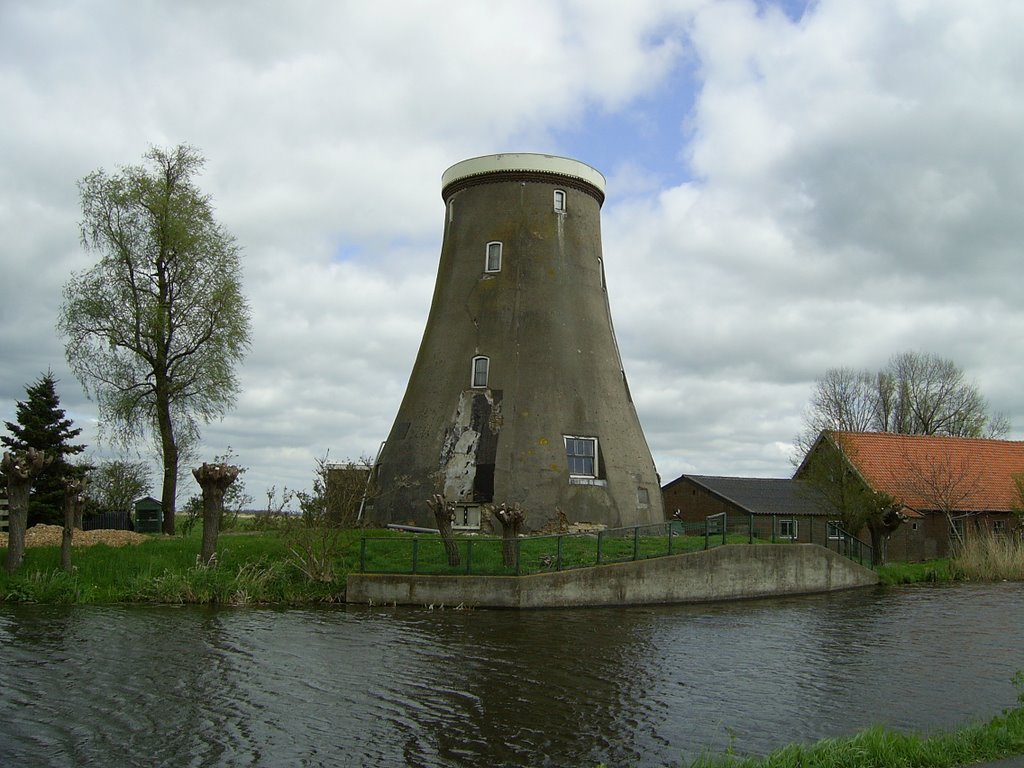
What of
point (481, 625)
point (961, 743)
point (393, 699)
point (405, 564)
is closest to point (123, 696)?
point (393, 699)

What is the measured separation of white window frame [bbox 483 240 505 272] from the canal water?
11.8 meters

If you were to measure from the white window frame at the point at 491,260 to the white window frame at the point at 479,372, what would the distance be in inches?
107

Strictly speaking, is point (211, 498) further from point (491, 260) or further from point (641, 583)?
point (491, 260)

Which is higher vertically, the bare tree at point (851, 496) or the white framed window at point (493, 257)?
the white framed window at point (493, 257)

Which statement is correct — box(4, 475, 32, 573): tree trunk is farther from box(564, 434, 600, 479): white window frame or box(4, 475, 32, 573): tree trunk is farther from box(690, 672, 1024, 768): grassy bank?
box(690, 672, 1024, 768): grassy bank

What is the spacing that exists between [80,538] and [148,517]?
7767mm

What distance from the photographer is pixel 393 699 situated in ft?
33.3

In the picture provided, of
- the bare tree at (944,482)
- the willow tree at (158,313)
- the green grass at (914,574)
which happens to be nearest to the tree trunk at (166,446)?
the willow tree at (158,313)

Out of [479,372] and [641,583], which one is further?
[479,372]

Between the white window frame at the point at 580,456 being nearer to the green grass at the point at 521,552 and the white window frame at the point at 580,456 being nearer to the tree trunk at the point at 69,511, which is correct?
the green grass at the point at 521,552

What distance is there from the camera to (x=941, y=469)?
3603 centimetres

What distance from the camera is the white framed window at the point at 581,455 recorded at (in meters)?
24.8

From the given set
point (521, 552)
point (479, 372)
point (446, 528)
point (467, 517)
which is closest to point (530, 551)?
point (521, 552)

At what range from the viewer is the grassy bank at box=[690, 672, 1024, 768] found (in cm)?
664
